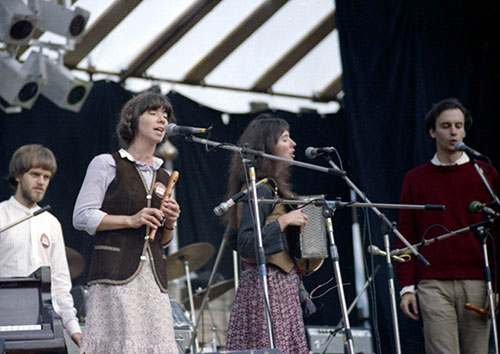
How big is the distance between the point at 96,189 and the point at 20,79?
3.09 metres

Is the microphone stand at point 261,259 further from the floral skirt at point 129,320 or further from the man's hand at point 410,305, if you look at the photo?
the man's hand at point 410,305

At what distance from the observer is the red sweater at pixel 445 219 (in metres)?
4.20

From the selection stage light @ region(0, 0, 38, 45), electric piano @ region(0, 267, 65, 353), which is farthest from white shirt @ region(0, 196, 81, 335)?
stage light @ region(0, 0, 38, 45)

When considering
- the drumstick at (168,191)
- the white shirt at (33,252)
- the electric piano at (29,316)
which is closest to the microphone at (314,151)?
the drumstick at (168,191)

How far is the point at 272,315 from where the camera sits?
375 cm

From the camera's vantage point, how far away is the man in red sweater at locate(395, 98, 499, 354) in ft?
13.5

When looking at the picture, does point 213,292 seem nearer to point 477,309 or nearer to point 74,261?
point 74,261

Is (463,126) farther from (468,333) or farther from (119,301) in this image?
(119,301)

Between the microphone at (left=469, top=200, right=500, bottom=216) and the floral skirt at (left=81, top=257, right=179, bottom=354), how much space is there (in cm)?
184

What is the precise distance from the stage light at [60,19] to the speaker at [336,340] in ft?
10.3

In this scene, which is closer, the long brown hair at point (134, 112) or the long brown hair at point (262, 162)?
the long brown hair at point (134, 112)

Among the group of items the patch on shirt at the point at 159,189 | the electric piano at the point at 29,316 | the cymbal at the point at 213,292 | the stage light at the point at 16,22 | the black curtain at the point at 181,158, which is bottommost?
the electric piano at the point at 29,316

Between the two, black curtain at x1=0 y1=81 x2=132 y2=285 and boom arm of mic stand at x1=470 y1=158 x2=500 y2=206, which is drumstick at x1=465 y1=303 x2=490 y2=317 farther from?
black curtain at x1=0 y1=81 x2=132 y2=285

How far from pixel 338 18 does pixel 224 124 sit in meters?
1.81
